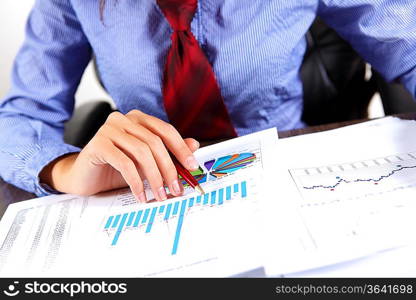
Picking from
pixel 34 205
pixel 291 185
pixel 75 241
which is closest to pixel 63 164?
pixel 34 205

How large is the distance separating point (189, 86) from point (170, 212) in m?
0.25

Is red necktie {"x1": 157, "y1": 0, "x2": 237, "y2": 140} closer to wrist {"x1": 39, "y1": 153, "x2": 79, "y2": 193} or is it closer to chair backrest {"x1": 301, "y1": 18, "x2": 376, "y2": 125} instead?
wrist {"x1": 39, "y1": 153, "x2": 79, "y2": 193}

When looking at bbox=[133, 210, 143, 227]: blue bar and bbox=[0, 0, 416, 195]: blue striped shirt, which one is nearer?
bbox=[133, 210, 143, 227]: blue bar

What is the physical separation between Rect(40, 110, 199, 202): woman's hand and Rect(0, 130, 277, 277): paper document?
0.06 feet

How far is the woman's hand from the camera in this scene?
1.51ft

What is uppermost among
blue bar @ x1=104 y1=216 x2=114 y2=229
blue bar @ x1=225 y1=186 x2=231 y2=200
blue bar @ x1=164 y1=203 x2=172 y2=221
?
blue bar @ x1=225 y1=186 x2=231 y2=200

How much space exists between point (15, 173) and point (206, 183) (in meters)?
0.29

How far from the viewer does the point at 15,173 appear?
0.59 metres

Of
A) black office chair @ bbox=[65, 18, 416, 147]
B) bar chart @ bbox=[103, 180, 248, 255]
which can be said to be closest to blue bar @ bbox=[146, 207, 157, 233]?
bar chart @ bbox=[103, 180, 248, 255]

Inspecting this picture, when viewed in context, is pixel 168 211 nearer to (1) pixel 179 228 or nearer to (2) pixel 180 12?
(1) pixel 179 228

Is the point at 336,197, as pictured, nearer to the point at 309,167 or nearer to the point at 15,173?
the point at 309,167

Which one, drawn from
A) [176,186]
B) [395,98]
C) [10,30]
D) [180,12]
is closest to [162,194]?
[176,186]

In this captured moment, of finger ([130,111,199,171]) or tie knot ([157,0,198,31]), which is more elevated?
tie knot ([157,0,198,31])

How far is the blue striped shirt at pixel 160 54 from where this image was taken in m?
0.63
